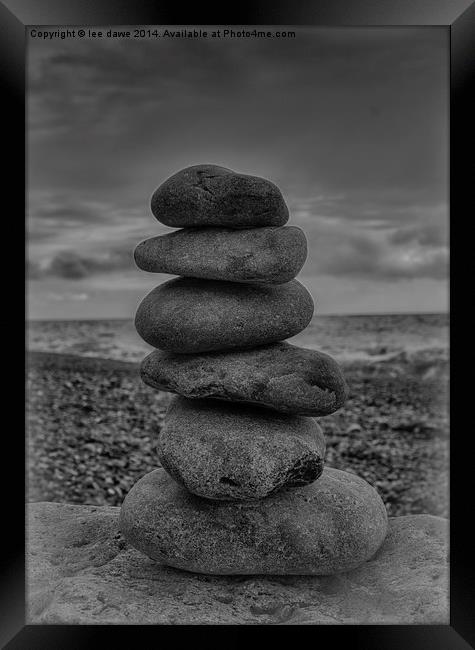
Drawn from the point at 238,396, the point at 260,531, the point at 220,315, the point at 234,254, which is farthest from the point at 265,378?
the point at 260,531

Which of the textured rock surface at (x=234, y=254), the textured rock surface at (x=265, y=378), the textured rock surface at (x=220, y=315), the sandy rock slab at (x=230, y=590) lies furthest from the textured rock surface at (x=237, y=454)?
the textured rock surface at (x=234, y=254)

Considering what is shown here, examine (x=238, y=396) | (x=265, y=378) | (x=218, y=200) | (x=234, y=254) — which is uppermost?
(x=218, y=200)

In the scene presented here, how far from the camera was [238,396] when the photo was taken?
19.0 ft

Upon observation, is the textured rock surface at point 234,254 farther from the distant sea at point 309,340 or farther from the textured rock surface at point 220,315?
the distant sea at point 309,340

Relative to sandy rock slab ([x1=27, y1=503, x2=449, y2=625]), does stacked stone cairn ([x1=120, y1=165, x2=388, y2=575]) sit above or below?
above

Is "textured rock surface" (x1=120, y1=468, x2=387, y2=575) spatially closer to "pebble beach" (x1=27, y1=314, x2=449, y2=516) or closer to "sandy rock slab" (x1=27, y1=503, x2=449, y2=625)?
"sandy rock slab" (x1=27, y1=503, x2=449, y2=625)

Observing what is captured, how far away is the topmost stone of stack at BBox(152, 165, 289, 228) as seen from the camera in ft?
19.0

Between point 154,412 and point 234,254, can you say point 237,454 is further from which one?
point 154,412

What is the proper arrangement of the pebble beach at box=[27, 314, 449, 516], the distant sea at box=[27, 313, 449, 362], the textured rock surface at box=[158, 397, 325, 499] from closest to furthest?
the textured rock surface at box=[158, 397, 325, 499]
the pebble beach at box=[27, 314, 449, 516]
the distant sea at box=[27, 313, 449, 362]

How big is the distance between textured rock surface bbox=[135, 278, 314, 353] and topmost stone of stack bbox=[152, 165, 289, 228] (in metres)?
0.62

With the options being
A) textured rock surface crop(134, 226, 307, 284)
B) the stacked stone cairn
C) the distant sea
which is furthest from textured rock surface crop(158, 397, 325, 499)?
the distant sea
